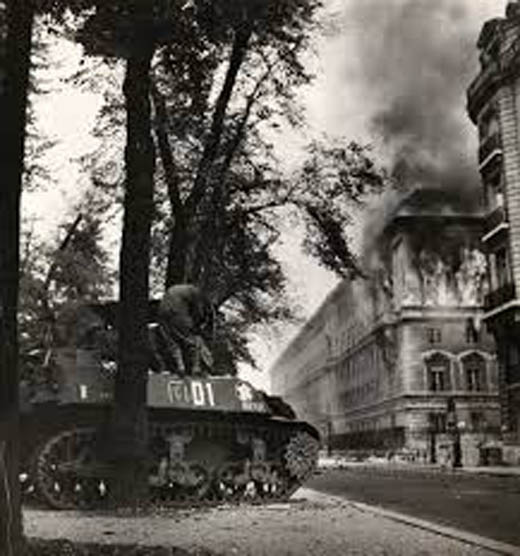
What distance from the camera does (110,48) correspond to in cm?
1073

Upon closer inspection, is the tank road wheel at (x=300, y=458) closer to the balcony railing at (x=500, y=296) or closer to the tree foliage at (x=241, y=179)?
the tree foliage at (x=241, y=179)

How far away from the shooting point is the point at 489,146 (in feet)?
128

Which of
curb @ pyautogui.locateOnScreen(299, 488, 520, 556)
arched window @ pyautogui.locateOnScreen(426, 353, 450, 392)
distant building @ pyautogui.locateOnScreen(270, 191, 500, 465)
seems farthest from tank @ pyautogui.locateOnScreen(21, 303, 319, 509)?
arched window @ pyautogui.locateOnScreen(426, 353, 450, 392)

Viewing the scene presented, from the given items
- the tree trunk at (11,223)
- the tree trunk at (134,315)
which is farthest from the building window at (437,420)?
the tree trunk at (11,223)

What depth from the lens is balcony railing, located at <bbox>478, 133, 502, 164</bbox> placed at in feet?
123

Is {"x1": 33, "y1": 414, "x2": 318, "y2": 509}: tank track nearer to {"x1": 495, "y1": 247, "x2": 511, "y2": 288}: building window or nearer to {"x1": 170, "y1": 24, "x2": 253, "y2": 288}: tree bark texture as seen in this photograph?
{"x1": 170, "y1": 24, "x2": 253, "y2": 288}: tree bark texture

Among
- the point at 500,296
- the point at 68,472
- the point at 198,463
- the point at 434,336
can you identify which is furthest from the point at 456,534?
the point at 434,336

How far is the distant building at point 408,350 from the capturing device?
3002 cm

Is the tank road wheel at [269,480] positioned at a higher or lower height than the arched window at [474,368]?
lower

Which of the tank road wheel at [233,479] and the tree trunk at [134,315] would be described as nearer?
A: the tree trunk at [134,315]

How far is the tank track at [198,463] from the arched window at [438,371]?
43.0 metres

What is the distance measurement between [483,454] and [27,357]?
25.5 meters

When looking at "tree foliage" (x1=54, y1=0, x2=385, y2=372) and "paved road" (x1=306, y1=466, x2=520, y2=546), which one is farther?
"tree foliage" (x1=54, y1=0, x2=385, y2=372)

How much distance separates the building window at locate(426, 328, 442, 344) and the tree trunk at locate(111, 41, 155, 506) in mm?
44546
